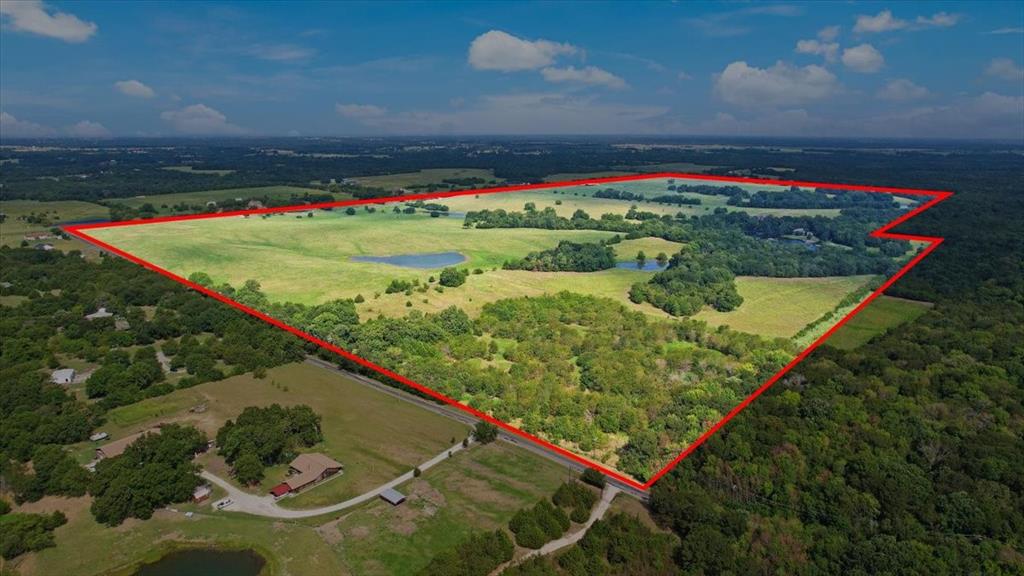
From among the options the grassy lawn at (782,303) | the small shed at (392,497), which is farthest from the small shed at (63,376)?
the grassy lawn at (782,303)

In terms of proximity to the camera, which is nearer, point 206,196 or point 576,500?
point 576,500

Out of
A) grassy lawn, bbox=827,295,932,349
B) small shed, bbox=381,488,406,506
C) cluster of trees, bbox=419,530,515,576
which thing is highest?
grassy lawn, bbox=827,295,932,349

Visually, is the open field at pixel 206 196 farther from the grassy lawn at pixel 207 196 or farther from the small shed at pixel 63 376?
the small shed at pixel 63 376

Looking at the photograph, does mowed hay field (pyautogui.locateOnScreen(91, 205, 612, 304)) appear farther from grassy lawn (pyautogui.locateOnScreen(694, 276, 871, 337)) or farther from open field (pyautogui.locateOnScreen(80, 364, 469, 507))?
grassy lawn (pyautogui.locateOnScreen(694, 276, 871, 337))

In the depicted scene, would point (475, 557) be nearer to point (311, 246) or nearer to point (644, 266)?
point (311, 246)

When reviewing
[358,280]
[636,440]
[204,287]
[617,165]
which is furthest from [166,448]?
[617,165]

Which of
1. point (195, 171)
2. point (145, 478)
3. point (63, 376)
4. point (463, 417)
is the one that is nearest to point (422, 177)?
point (195, 171)

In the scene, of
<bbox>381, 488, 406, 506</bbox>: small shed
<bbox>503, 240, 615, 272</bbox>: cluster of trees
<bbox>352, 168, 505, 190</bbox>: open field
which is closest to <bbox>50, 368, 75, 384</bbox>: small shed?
<bbox>381, 488, 406, 506</bbox>: small shed
